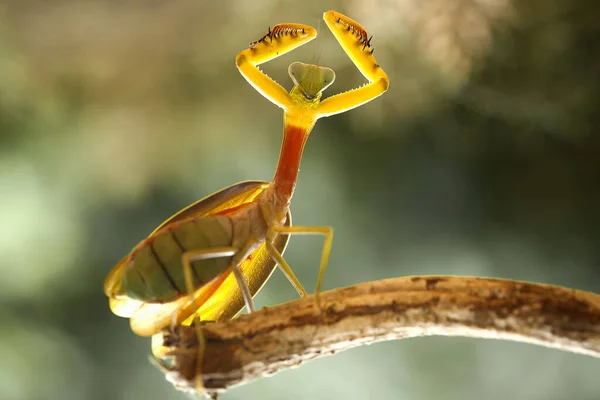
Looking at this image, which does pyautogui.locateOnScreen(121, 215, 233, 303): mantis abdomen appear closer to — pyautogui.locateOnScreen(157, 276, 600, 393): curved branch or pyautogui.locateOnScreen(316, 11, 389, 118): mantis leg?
pyautogui.locateOnScreen(157, 276, 600, 393): curved branch

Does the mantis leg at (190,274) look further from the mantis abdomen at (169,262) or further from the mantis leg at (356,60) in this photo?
the mantis leg at (356,60)

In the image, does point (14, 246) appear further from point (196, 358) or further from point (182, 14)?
point (196, 358)

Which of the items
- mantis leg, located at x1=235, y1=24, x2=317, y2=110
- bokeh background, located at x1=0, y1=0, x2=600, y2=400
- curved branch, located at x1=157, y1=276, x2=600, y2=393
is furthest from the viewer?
bokeh background, located at x1=0, y1=0, x2=600, y2=400

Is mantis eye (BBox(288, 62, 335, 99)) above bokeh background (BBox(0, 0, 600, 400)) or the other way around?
the other way around

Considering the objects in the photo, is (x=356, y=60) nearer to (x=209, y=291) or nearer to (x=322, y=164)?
(x=209, y=291)

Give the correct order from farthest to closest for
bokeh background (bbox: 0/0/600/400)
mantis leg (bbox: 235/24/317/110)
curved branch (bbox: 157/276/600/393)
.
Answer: bokeh background (bbox: 0/0/600/400) < mantis leg (bbox: 235/24/317/110) < curved branch (bbox: 157/276/600/393)

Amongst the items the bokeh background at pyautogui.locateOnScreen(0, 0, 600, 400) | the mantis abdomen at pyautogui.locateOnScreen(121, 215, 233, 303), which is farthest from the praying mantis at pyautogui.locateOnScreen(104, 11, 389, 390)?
the bokeh background at pyautogui.locateOnScreen(0, 0, 600, 400)

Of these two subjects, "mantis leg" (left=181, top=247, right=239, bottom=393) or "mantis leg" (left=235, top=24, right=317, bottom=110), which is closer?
"mantis leg" (left=181, top=247, right=239, bottom=393)
